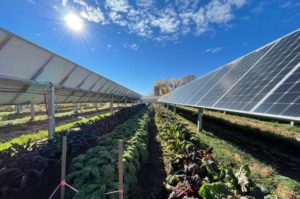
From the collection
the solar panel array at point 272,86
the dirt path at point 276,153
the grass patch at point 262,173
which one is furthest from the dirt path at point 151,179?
the dirt path at point 276,153

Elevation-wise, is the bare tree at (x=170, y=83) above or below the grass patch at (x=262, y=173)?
above

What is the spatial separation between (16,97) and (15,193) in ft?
18.5

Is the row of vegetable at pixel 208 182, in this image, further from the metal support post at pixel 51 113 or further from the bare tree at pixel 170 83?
the bare tree at pixel 170 83

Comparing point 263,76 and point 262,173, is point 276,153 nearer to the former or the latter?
point 263,76

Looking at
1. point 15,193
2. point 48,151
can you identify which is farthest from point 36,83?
point 15,193

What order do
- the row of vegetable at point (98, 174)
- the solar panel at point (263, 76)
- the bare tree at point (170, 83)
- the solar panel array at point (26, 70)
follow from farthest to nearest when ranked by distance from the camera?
the bare tree at point (170, 83)
the solar panel at point (263, 76)
the solar panel array at point (26, 70)
the row of vegetable at point (98, 174)

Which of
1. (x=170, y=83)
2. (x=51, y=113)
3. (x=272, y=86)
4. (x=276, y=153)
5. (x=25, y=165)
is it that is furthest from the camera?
(x=170, y=83)

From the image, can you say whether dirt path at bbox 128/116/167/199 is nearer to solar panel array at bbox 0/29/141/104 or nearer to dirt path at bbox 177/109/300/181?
dirt path at bbox 177/109/300/181

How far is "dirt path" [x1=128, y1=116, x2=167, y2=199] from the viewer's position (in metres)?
4.94

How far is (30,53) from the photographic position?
742 cm

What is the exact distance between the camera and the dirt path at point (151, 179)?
16.2 ft

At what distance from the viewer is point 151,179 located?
19.6 feet

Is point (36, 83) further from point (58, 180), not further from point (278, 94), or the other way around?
point (278, 94)

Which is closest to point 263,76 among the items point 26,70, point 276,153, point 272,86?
point 272,86
